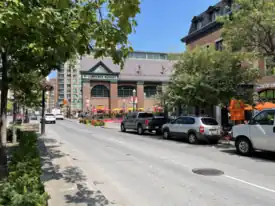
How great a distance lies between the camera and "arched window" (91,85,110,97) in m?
74.9

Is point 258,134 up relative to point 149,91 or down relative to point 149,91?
down

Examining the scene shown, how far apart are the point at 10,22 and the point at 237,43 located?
12.8 metres

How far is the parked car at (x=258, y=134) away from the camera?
35.9 ft

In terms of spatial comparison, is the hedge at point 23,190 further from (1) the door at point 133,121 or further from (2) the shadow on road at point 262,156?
(1) the door at point 133,121

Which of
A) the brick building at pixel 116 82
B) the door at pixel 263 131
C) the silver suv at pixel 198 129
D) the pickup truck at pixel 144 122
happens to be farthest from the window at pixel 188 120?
the brick building at pixel 116 82

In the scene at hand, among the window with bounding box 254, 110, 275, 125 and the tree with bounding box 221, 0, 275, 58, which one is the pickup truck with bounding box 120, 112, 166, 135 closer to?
the tree with bounding box 221, 0, 275, 58

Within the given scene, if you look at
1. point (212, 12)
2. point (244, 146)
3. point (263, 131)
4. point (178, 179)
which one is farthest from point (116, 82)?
point (178, 179)

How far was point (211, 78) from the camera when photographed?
56.8 ft

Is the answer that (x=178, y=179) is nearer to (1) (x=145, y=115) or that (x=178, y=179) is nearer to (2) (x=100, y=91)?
(1) (x=145, y=115)

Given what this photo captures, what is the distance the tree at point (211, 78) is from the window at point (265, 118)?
17.8 feet

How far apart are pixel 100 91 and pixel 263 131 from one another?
218ft

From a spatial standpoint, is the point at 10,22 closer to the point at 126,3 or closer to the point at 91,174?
the point at 126,3

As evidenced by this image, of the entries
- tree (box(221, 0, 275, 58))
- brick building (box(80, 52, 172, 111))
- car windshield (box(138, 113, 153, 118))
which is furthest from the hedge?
brick building (box(80, 52, 172, 111))

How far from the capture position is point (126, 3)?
3277mm
